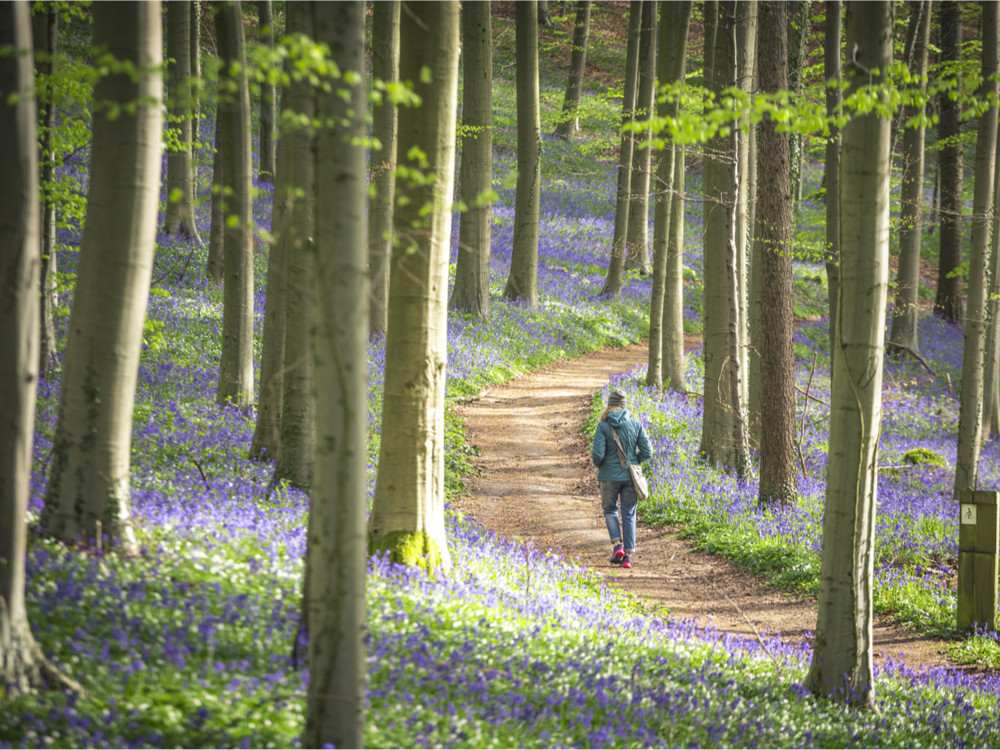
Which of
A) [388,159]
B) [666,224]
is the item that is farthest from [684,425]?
[388,159]

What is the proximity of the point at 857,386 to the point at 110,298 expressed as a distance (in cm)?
507

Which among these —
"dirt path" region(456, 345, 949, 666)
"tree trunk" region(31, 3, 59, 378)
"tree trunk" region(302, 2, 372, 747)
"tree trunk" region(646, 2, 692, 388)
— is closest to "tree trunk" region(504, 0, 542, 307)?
"tree trunk" region(646, 2, 692, 388)

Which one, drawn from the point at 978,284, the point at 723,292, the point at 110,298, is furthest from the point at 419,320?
the point at 978,284

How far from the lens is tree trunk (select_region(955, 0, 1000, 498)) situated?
38.3 feet

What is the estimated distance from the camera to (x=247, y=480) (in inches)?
293

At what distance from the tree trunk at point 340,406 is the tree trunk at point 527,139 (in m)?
17.4

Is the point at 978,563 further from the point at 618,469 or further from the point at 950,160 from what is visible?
the point at 950,160

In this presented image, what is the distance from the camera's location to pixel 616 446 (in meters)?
9.73

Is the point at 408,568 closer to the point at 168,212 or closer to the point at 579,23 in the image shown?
the point at 168,212

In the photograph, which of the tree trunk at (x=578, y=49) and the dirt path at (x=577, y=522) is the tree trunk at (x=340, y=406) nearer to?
the dirt path at (x=577, y=522)

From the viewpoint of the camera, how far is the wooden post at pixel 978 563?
810 centimetres

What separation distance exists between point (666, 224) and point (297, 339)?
32.0 ft

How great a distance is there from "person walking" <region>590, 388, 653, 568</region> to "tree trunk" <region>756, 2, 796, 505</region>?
2.28m

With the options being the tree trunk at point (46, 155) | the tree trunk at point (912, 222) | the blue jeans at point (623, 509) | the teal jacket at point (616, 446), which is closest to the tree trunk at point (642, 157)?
the tree trunk at point (912, 222)
